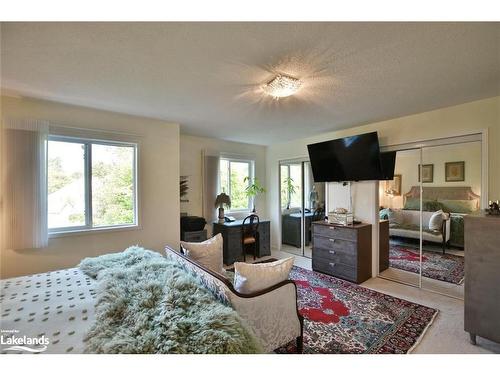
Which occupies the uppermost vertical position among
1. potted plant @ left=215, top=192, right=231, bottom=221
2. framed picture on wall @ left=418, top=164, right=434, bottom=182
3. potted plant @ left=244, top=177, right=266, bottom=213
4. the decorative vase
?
framed picture on wall @ left=418, top=164, right=434, bottom=182

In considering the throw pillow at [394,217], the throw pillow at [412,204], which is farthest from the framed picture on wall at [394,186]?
the throw pillow at [394,217]

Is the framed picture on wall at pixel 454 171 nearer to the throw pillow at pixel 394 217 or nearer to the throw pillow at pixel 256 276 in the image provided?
the throw pillow at pixel 394 217

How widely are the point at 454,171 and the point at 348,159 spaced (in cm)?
124

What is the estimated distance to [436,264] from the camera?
10.2 feet

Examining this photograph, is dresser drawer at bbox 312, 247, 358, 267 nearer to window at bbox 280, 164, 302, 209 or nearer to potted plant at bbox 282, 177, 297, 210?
window at bbox 280, 164, 302, 209

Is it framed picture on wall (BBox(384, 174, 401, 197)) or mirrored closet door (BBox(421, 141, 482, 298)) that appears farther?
framed picture on wall (BBox(384, 174, 401, 197))

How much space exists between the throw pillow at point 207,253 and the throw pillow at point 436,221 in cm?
284

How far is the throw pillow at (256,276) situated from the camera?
5.11 feet

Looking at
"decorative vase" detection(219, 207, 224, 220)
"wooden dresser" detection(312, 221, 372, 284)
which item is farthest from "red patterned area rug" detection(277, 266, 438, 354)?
"decorative vase" detection(219, 207, 224, 220)

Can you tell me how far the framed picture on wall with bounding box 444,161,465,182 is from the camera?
2.67 meters

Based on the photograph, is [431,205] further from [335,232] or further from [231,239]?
[231,239]

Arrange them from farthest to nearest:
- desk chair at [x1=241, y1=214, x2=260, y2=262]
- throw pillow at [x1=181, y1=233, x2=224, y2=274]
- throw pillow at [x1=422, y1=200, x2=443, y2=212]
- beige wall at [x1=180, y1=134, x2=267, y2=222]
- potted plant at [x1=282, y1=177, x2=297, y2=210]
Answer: potted plant at [x1=282, y1=177, x2=297, y2=210], beige wall at [x1=180, y1=134, x2=267, y2=222], desk chair at [x1=241, y1=214, x2=260, y2=262], throw pillow at [x1=422, y1=200, x2=443, y2=212], throw pillow at [x1=181, y1=233, x2=224, y2=274]

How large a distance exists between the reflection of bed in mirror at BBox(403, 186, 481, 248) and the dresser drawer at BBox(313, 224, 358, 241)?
3.05 ft

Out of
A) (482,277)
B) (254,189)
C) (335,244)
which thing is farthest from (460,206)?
(254,189)
